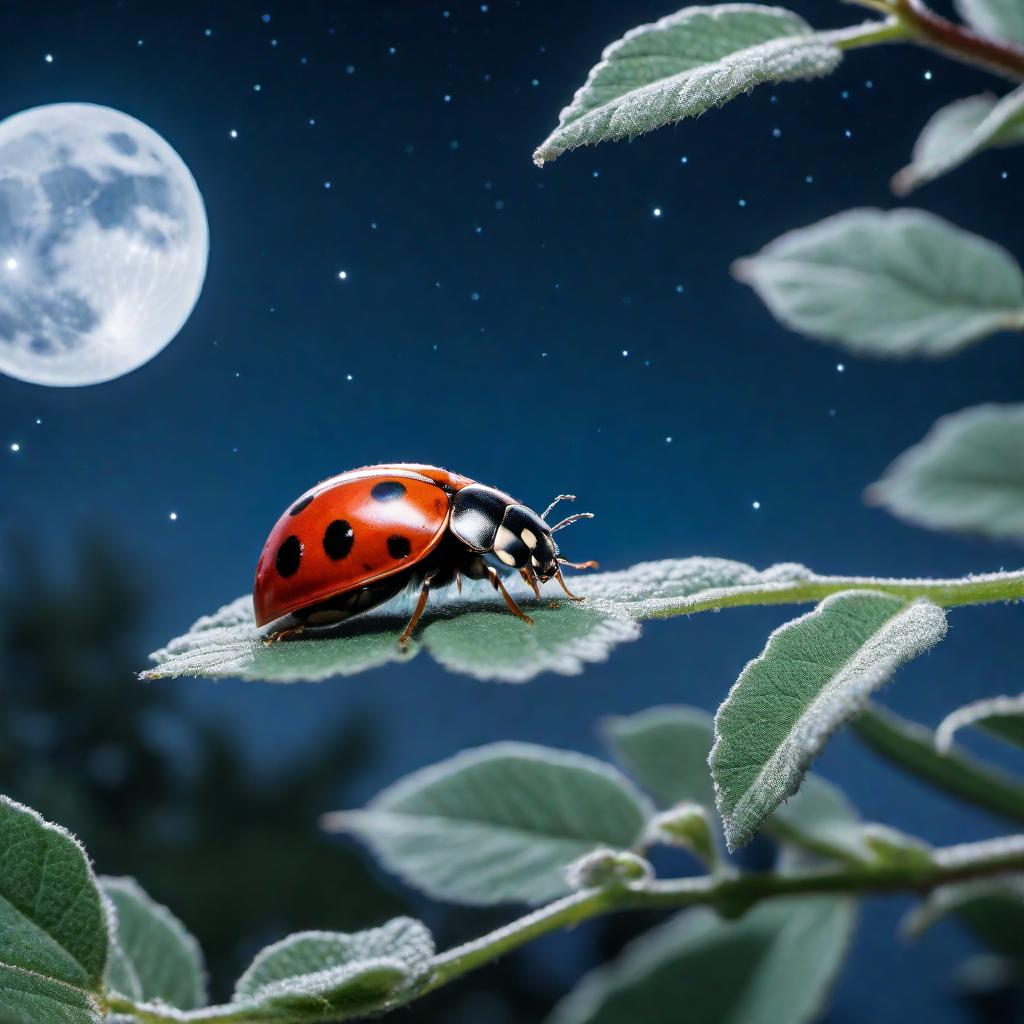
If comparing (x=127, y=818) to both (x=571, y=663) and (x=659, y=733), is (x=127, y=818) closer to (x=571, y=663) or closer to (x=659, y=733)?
(x=659, y=733)

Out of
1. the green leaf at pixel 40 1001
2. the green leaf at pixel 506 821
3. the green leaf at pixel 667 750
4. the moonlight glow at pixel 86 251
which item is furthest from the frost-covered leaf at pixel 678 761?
the moonlight glow at pixel 86 251


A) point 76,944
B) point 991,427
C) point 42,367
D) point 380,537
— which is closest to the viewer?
point 991,427

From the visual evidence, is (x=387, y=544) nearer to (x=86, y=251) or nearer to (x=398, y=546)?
(x=398, y=546)

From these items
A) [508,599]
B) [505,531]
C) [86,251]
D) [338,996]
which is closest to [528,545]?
[505,531]

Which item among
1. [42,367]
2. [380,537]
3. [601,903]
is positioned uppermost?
[42,367]

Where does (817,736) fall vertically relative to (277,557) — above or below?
below

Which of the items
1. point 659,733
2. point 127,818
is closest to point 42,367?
point 127,818

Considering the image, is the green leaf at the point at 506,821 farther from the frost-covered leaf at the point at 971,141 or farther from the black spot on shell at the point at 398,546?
the frost-covered leaf at the point at 971,141

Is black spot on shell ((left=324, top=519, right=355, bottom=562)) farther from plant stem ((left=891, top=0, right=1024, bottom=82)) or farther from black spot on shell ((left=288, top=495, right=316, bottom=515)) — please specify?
plant stem ((left=891, top=0, right=1024, bottom=82))
